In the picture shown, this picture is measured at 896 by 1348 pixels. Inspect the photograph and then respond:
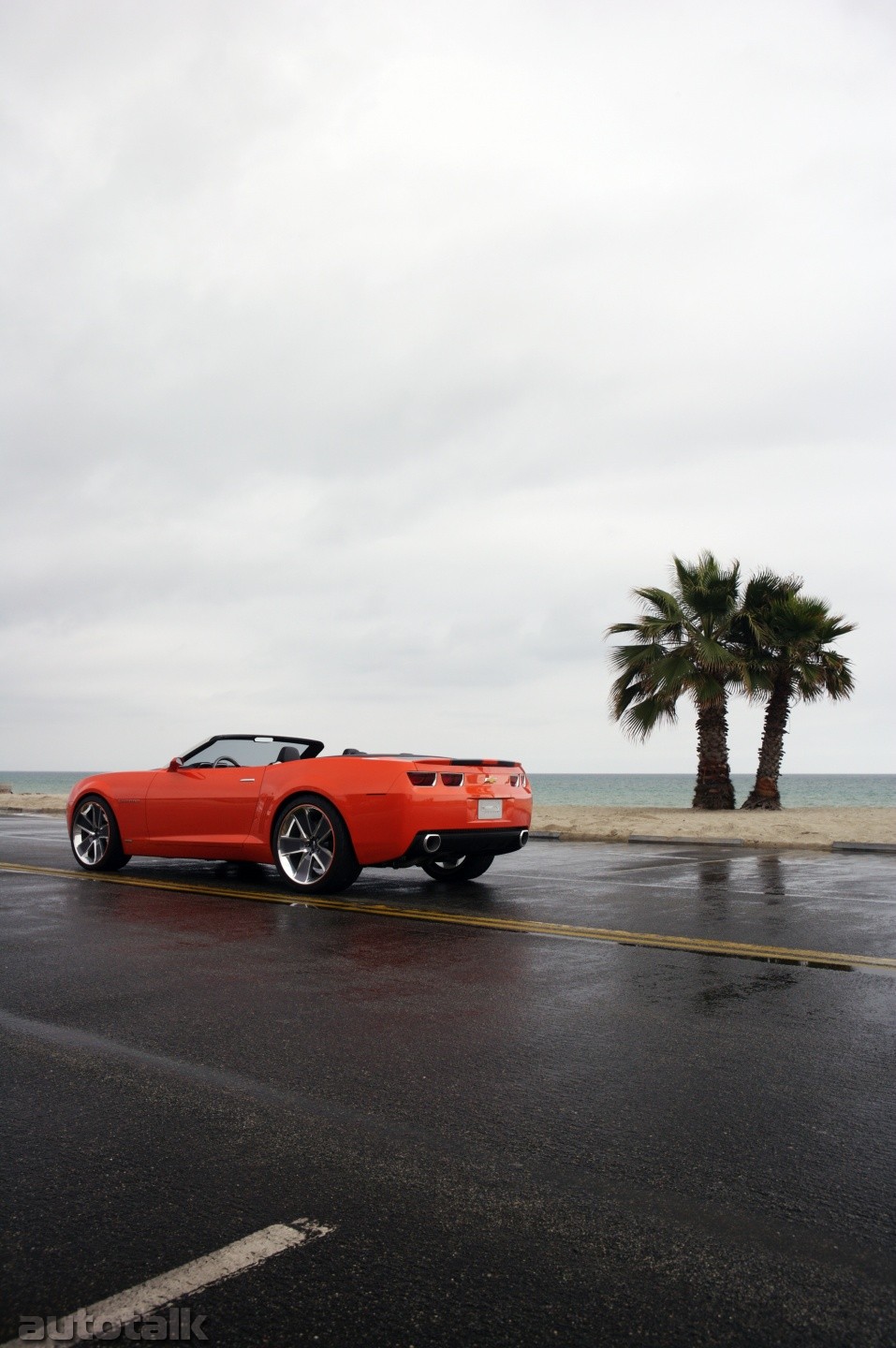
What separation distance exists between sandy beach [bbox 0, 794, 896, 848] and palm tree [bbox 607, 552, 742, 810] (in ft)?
6.15

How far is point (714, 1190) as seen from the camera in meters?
3.06

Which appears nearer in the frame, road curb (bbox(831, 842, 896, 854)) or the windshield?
the windshield

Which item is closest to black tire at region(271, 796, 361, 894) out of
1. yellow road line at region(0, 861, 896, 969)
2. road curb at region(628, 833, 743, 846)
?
yellow road line at region(0, 861, 896, 969)

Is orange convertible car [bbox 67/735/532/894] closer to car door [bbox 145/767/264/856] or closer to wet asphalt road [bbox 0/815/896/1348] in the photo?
car door [bbox 145/767/264/856]

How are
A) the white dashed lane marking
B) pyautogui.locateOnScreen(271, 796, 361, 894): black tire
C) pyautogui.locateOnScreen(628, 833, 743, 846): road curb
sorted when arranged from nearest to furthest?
1. the white dashed lane marking
2. pyautogui.locateOnScreen(271, 796, 361, 894): black tire
3. pyautogui.locateOnScreen(628, 833, 743, 846): road curb

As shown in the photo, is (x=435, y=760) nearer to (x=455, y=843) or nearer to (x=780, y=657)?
(x=455, y=843)

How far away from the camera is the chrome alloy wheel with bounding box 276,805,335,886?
9711mm

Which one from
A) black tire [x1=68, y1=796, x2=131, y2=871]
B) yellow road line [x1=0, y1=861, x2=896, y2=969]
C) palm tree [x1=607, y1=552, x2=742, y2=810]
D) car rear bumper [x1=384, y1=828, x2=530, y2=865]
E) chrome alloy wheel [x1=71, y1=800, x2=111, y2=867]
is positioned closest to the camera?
yellow road line [x1=0, y1=861, x2=896, y2=969]

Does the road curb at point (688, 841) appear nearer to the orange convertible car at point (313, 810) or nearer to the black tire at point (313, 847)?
the orange convertible car at point (313, 810)

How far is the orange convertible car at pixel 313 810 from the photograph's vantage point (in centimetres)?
934

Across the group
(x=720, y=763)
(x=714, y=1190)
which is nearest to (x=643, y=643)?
(x=720, y=763)

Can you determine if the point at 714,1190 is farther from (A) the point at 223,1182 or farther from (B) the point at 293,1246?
(A) the point at 223,1182

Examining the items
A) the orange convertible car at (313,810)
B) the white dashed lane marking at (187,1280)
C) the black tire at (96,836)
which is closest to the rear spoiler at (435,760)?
the orange convertible car at (313,810)

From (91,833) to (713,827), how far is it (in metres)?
12.1
